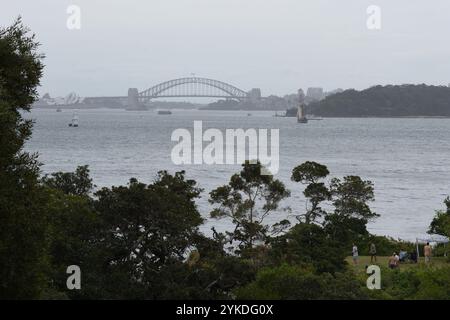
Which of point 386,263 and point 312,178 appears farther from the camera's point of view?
point 312,178

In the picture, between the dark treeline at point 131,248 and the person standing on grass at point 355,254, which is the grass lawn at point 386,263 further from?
the dark treeline at point 131,248

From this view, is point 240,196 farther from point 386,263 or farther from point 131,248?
point 131,248

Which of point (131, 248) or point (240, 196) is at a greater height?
point (240, 196)

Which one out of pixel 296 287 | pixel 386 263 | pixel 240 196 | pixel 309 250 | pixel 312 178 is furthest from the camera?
pixel 312 178

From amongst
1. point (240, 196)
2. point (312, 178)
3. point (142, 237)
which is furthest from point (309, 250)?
point (142, 237)

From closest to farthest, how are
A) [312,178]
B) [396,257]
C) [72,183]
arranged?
[396,257], [72,183], [312,178]

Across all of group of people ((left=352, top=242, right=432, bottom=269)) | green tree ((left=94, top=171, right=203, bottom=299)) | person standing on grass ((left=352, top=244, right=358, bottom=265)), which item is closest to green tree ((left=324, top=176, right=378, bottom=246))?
group of people ((left=352, top=242, right=432, bottom=269))

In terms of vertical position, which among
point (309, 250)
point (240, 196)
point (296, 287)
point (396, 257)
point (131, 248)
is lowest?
point (396, 257)
